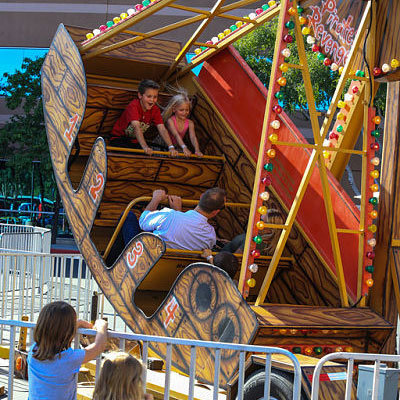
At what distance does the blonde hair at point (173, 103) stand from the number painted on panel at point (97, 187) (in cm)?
157

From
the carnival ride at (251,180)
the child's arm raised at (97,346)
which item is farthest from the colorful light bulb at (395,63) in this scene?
the child's arm raised at (97,346)

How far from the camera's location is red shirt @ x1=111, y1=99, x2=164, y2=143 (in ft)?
26.1

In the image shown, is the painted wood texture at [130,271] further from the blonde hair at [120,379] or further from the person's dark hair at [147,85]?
the blonde hair at [120,379]

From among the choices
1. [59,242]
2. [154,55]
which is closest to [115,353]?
[154,55]

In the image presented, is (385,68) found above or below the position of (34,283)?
above

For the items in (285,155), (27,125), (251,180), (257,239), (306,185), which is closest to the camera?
(257,239)

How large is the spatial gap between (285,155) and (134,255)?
1743 millimetres

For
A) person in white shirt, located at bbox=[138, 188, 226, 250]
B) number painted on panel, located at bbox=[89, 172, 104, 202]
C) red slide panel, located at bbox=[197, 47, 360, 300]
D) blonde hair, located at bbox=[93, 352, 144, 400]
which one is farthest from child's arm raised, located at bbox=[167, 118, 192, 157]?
blonde hair, located at bbox=[93, 352, 144, 400]

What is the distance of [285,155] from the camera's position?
672 centimetres

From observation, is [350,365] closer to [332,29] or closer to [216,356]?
[216,356]

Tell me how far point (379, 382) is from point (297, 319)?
151 centimetres

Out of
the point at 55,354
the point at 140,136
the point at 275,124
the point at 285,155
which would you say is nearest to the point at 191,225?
the point at 285,155

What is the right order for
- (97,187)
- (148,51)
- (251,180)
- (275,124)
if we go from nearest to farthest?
(275,124) → (97,187) → (251,180) → (148,51)

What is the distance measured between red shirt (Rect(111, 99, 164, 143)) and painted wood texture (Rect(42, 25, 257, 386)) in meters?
0.65
